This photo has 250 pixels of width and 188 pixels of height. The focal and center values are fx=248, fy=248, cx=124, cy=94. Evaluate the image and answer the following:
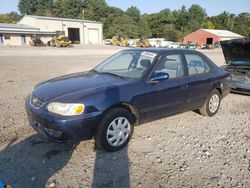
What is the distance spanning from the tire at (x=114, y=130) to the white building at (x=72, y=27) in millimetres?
46636

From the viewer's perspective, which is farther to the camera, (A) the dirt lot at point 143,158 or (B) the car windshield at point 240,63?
(B) the car windshield at point 240,63

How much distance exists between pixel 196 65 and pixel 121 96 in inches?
86.2

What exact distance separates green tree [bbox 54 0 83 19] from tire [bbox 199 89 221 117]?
240 feet

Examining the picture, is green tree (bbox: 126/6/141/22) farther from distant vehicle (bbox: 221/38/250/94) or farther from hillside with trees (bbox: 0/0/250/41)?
distant vehicle (bbox: 221/38/250/94)

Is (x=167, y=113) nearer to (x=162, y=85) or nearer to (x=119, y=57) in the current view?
(x=162, y=85)

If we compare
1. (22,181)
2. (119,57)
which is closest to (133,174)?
(22,181)

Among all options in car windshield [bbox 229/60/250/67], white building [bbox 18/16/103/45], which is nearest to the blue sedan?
car windshield [bbox 229/60/250/67]

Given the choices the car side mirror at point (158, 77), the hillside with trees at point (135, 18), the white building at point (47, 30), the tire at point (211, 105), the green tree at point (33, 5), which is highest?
the green tree at point (33, 5)

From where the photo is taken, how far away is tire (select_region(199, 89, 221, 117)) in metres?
5.48

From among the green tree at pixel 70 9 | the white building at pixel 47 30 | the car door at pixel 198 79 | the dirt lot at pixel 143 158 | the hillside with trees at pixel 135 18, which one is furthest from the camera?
the green tree at pixel 70 9

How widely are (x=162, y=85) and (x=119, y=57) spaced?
4.09 ft

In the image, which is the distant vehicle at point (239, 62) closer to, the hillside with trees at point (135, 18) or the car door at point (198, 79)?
the car door at point (198, 79)

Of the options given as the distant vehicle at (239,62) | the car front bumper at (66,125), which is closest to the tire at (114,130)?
the car front bumper at (66,125)

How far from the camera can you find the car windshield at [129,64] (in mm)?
4355
